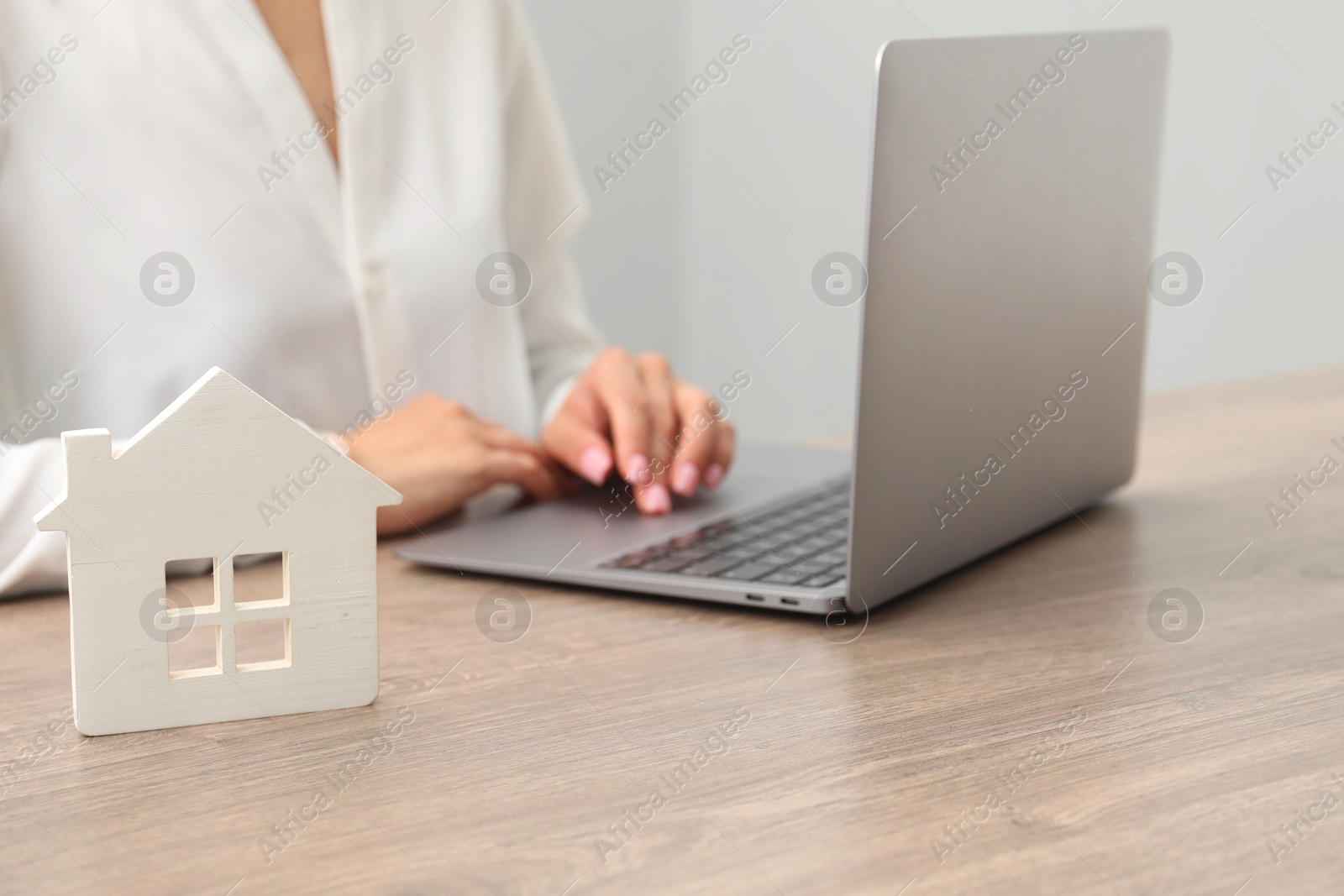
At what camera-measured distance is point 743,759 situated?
0.59m

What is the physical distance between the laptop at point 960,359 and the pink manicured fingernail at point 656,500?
0.03 ft

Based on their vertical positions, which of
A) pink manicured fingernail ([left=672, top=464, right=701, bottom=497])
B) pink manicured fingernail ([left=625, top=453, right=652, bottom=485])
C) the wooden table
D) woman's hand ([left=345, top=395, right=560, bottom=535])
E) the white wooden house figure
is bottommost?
pink manicured fingernail ([left=672, top=464, right=701, bottom=497])

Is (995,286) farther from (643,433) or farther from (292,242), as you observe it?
(292,242)

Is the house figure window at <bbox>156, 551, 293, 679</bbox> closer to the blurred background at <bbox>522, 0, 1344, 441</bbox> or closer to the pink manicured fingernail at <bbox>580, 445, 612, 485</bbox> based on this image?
the pink manicured fingernail at <bbox>580, 445, 612, 485</bbox>

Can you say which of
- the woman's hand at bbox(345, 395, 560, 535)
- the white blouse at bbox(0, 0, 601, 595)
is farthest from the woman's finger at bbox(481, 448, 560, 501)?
the white blouse at bbox(0, 0, 601, 595)

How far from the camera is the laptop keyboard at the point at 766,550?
848mm

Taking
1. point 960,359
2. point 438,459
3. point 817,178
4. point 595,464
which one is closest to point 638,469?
point 595,464

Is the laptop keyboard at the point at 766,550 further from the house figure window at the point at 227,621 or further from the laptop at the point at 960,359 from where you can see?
the house figure window at the point at 227,621

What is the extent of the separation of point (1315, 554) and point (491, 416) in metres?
0.89

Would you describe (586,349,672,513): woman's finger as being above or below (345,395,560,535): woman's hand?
below

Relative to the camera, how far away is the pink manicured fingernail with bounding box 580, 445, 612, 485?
3.54 feet

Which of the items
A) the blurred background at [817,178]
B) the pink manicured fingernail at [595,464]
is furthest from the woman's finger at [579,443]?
the blurred background at [817,178]

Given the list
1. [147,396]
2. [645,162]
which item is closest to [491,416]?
[147,396]

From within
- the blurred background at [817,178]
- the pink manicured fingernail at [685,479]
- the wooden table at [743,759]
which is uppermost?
the wooden table at [743,759]
